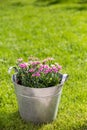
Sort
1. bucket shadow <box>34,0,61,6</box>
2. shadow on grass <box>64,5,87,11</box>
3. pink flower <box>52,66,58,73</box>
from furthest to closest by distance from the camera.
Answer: bucket shadow <box>34,0,61,6</box> → shadow on grass <box>64,5,87,11</box> → pink flower <box>52,66,58,73</box>

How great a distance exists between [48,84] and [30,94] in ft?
1.12

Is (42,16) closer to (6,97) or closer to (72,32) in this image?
(72,32)

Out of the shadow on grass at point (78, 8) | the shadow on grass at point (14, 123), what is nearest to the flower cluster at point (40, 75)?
the shadow on grass at point (14, 123)

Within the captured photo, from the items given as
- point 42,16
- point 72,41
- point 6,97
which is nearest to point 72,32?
point 72,41

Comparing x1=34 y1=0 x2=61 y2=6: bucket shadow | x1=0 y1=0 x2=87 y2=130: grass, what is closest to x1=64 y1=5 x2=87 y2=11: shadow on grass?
x1=0 y1=0 x2=87 y2=130: grass

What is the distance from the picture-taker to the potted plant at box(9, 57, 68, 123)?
485 centimetres

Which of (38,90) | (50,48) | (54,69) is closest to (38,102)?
(38,90)

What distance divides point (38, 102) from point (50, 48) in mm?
4379

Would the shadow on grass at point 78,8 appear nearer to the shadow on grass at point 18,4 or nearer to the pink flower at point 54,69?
the shadow on grass at point 18,4

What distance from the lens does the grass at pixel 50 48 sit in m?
5.34

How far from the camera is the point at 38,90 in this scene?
15.7 ft

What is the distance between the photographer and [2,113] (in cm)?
548

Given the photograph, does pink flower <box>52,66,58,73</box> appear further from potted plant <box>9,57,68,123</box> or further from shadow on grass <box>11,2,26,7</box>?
shadow on grass <box>11,2,26,7</box>

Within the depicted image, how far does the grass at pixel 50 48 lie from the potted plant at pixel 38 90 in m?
0.19
